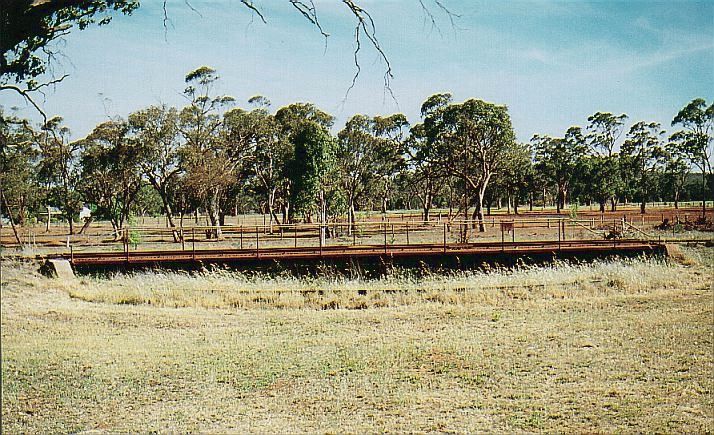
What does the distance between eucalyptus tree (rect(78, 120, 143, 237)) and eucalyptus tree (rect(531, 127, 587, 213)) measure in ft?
64.2

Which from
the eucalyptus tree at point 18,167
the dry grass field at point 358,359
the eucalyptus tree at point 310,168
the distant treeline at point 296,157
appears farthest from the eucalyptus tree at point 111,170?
the dry grass field at point 358,359

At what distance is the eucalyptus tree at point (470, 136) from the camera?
921 inches

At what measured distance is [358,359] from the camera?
5238 mm

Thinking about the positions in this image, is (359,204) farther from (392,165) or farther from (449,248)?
(449,248)

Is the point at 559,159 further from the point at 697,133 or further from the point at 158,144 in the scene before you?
the point at 697,133

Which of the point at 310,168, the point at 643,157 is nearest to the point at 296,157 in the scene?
the point at 310,168

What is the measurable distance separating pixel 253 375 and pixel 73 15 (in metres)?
2.93

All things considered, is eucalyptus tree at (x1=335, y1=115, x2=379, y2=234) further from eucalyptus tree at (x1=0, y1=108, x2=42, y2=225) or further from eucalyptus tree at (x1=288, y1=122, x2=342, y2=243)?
eucalyptus tree at (x1=0, y1=108, x2=42, y2=225)

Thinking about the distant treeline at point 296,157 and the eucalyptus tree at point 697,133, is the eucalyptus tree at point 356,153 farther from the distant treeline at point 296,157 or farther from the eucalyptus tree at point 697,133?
the eucalyptus tree at point 697,133

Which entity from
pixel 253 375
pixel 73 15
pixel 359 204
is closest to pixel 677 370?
pixel 253 375

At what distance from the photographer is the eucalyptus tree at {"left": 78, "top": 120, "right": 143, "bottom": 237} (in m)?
20.8

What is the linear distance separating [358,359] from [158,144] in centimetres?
1898

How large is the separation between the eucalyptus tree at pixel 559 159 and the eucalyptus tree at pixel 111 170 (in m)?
19.6

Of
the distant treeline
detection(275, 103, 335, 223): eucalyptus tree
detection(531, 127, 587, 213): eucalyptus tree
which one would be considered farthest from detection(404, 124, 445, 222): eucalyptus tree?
detection(531, 127, 587, 213): eucalyptus tree
